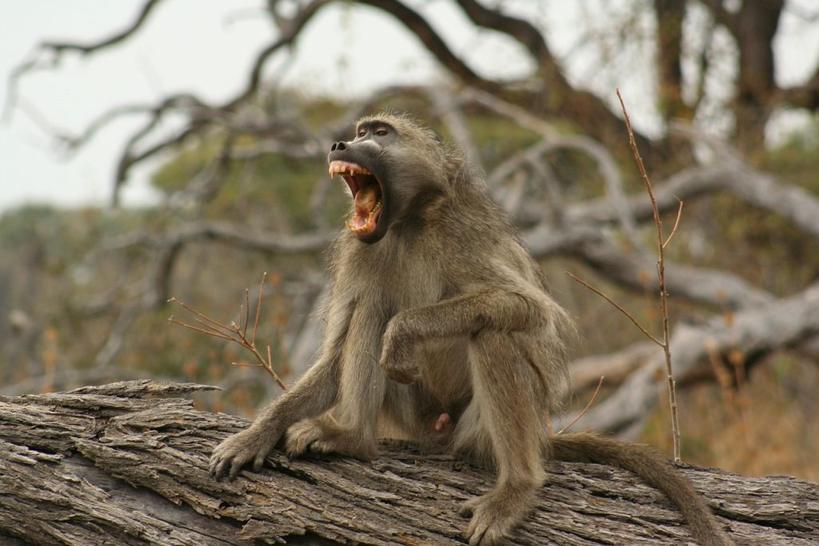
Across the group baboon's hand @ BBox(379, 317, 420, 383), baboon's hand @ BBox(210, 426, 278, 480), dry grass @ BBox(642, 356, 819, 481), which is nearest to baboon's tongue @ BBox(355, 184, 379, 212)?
baboon's hand @ BBox(379, 317, 420, 383)

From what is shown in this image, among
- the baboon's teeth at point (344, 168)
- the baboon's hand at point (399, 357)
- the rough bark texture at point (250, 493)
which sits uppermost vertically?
the baboon's teeth at point (344, 168)

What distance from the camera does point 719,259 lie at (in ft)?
40.3

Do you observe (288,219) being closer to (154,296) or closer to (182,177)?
(182,177)

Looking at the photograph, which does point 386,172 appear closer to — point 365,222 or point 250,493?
point 365,222

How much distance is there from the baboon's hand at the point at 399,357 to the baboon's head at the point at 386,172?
39 centimetres

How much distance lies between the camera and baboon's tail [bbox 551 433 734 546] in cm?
309

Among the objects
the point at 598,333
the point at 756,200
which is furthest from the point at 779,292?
the point at 756,200

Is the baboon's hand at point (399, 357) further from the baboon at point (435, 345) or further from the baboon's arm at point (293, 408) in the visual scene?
the baboon's arm at point (293, 408)

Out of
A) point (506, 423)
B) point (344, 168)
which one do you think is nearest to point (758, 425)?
point (506, 423)

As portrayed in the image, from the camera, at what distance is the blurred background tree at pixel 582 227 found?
814 cm

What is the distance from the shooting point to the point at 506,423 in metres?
3.23

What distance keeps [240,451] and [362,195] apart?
1079mm

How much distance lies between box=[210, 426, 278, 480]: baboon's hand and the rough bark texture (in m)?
0.04

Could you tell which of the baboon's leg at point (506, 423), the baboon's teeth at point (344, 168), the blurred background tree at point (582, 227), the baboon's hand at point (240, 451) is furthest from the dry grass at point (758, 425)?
the baboon's hand at point (240, 451)
